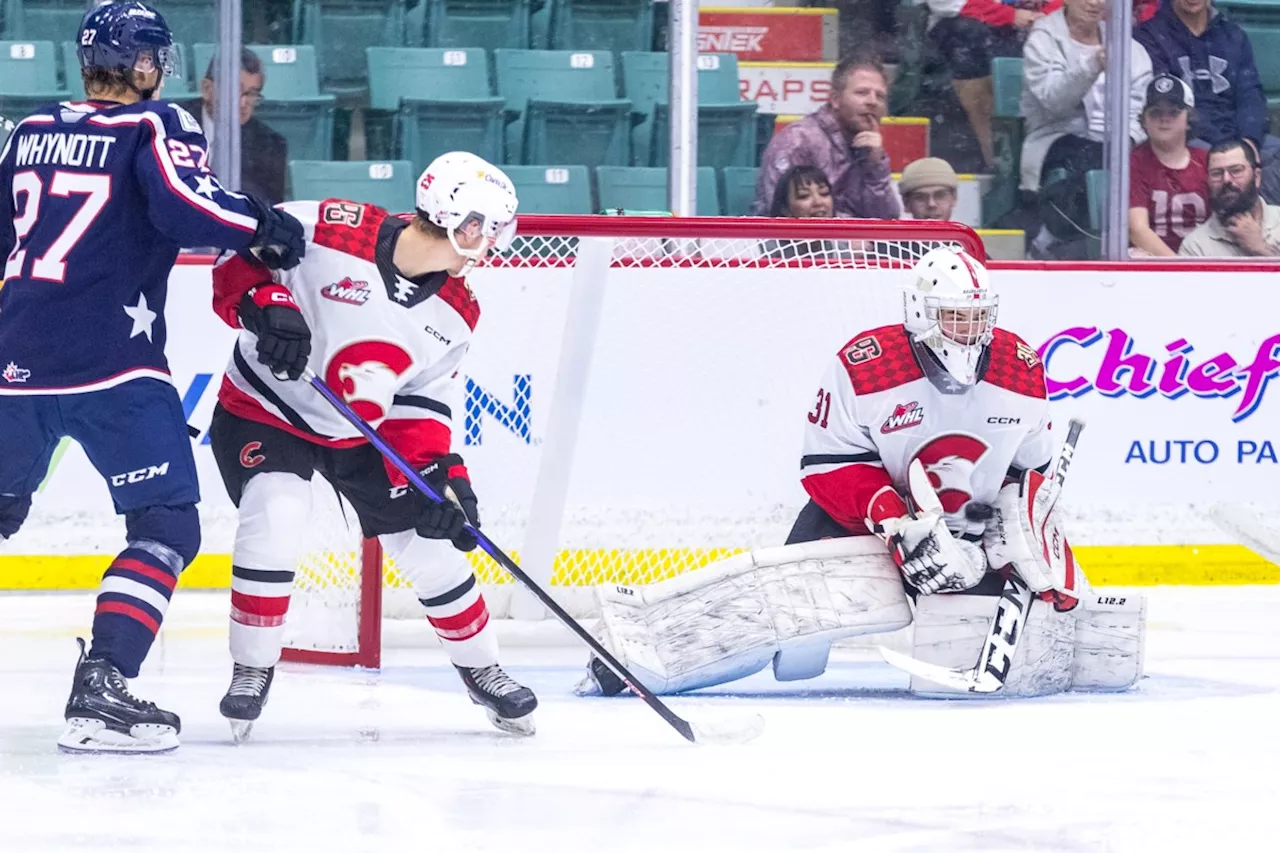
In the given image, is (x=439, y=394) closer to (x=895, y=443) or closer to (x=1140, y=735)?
(x=895, y=443)

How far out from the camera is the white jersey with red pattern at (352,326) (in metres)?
2.94

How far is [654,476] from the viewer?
167 inches

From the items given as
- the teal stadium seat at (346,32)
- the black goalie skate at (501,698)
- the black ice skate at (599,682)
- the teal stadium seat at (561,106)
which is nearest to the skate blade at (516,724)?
the black goalie skate at (501,698)

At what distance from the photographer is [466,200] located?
2861 millimetres

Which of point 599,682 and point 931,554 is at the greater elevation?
point 931,554

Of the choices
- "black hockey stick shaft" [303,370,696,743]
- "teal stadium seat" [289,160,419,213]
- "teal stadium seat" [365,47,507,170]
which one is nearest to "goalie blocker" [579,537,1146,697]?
"black hockey stick shaft" [303,370,696,743]

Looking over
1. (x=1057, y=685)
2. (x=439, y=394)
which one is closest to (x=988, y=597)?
(x=1057, y=685)

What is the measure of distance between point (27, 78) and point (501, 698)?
248 cm

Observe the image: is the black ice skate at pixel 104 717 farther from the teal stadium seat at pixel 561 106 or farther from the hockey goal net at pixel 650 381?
the teal stadium seat at pixel 561 106

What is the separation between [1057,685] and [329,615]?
143cm

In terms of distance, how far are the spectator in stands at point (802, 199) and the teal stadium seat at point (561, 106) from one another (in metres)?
0.41

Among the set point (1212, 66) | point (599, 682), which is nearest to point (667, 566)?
point (599, 682)

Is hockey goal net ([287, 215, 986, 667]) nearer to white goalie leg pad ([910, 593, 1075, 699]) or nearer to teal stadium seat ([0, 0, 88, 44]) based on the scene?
white goalie leg pad ([910, 593, 1075, 699])

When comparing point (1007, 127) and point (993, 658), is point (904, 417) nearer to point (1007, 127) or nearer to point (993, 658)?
point (993, 658)
